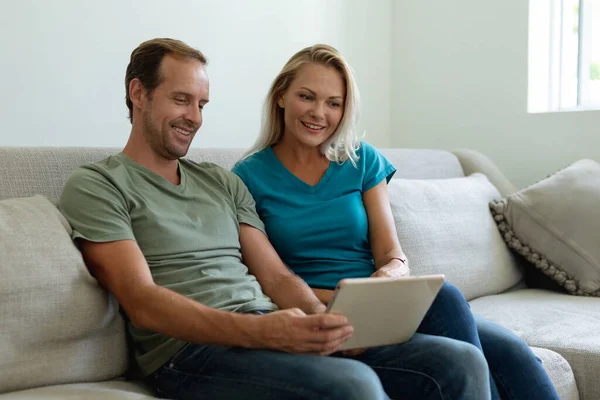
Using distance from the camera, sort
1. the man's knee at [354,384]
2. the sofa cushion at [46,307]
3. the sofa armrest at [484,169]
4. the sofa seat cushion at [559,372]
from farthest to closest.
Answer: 1. the sofa armrest at [484,169]
2. the sofa seat cushion at [559,372]
3. the sofa cushion at [46,307]
4. the man's knee at [354,384]

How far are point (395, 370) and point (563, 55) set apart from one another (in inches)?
84.4

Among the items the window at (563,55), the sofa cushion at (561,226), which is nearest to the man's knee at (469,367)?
the sofa cushion at (561,226)

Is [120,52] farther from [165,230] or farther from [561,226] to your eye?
[561,226]

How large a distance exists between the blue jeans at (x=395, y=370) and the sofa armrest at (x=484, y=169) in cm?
123

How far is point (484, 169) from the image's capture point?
2932 millimetres

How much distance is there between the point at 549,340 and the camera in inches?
77.4

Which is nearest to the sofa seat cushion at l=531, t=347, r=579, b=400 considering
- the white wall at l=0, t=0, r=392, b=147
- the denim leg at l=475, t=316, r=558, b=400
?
the denim leg at l=475, t=316, r=558, b=400

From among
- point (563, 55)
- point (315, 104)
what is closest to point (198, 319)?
point (315, 104)

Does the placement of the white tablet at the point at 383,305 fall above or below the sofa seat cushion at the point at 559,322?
above

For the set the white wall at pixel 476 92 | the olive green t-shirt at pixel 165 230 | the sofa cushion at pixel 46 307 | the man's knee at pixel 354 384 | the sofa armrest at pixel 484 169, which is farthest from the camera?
the white wall at pixel 476 92

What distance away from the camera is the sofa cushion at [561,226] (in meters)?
2.49

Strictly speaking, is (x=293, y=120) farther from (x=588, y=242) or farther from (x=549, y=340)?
(x=588, y=242)

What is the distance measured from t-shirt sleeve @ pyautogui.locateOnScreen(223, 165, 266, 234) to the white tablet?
1.43ft

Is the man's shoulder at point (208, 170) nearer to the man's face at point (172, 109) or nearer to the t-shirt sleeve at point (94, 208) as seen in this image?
the man's face at point (172, 109)
